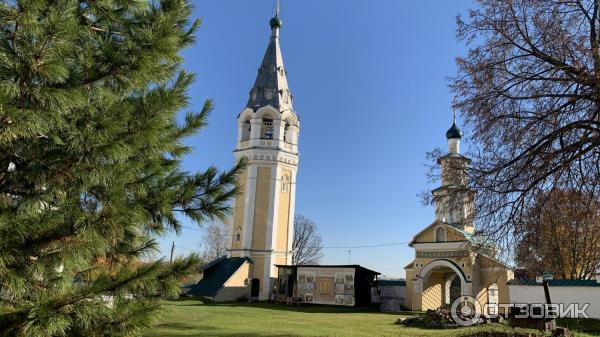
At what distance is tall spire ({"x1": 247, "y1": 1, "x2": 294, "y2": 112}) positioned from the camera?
34.7 m

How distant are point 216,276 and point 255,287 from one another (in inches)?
106

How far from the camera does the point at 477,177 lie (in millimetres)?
9477

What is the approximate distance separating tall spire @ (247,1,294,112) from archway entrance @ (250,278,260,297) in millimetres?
11752

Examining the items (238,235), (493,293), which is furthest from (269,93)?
(493,293)

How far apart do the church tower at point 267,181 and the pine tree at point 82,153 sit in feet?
86.2

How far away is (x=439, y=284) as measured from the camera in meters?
29.5

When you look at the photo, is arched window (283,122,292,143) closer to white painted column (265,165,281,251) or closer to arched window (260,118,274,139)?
arched window (260,118,274,139)

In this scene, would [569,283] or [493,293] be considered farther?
[493,293]

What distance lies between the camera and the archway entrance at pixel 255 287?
31153 mm

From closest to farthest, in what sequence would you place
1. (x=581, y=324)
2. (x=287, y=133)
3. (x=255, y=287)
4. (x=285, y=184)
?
(x=581, y=324) < (x=255, y=287) < (x=285, y=184) < (x=287, y=133)

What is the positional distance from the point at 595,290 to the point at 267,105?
2228 centimetres

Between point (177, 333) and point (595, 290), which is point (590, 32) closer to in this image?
point (177, 333)

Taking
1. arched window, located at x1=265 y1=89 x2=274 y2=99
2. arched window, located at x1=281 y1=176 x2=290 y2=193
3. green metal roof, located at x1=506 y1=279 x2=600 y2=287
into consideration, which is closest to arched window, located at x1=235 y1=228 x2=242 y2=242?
arched window, located at x1=281 y1=176 x2=290 y2=193

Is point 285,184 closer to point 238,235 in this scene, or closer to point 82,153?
point 238,235
